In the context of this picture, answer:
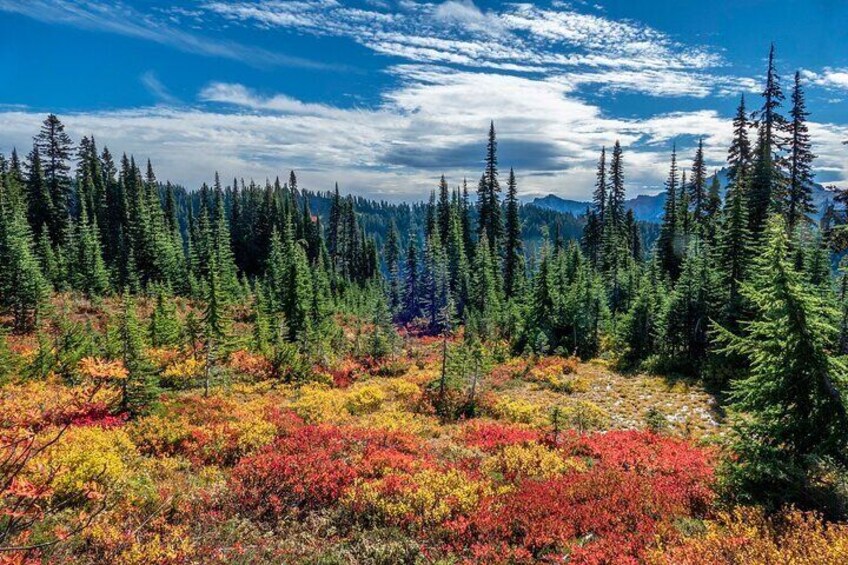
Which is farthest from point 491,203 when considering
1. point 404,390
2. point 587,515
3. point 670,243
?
point 587,515

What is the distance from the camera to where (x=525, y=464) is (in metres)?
14.4

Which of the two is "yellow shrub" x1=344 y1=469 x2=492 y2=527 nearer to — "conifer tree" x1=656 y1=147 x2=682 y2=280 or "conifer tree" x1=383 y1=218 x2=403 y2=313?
"conifer tree" x1=656 y1=147 x2=682 y2=280

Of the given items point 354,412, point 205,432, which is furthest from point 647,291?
point 205,432

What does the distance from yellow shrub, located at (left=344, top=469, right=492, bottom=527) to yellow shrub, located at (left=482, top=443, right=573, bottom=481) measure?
159cm

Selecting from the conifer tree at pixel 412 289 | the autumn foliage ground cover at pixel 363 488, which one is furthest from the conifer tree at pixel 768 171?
the conifer tree at pixel 412 289

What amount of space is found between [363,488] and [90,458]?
7.25 meters

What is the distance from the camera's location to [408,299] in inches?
2923

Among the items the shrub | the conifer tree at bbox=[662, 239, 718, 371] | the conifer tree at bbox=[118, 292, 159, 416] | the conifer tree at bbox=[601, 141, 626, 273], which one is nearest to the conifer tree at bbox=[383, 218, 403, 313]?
the conifer tree at bbox=[601, 141, 626, 273]

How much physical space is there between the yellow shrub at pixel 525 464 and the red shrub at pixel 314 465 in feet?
7.40

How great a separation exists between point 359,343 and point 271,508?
84.3 ft

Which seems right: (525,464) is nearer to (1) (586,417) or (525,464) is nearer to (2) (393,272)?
(1) (586,417)

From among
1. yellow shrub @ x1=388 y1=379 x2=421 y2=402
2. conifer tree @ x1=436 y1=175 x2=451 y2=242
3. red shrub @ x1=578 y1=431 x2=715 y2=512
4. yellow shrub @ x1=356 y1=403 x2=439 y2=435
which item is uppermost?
conifer tree @ x1=436 y1=175 x2=451 y2=242

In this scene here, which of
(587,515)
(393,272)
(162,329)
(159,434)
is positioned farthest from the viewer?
(393,272)

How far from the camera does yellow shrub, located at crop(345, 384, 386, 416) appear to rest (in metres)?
22.6
